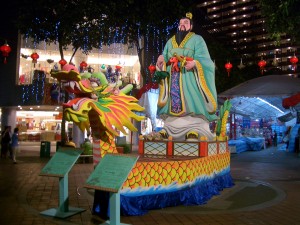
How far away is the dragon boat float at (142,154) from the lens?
4.60m

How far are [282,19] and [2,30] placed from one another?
1863 centimetres

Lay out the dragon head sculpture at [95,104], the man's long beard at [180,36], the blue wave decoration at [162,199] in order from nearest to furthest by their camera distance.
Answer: the dragon head sculpture at [95,104]
the blue wave decoration at [162,199]
the man's long beard at [180,36]

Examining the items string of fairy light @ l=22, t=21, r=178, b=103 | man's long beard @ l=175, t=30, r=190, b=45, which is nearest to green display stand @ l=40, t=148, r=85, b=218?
man's long beard @ l=175, t=30, r=190, b=45

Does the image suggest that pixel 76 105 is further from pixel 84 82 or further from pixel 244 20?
pixel 244 20

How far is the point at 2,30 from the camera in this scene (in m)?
22.3

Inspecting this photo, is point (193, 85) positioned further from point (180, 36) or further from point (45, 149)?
point (45, 149)

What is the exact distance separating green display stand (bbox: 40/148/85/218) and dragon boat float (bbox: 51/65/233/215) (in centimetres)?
38

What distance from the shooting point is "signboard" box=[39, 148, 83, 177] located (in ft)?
16.6

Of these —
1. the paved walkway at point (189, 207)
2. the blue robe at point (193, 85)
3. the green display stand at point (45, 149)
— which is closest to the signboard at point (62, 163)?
the paved walkway at point (189, 207)

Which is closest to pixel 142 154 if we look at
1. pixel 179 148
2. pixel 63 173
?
pixel 179 148

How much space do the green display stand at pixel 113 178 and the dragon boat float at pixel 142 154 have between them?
0.66m

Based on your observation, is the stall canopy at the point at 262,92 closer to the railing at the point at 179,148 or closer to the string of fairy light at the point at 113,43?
the string of fairy light at the point at 113,43

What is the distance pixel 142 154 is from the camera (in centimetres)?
704

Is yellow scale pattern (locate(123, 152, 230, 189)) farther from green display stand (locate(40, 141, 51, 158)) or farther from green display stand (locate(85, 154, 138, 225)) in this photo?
green display stand (locate(40, 141, 51, 158))
